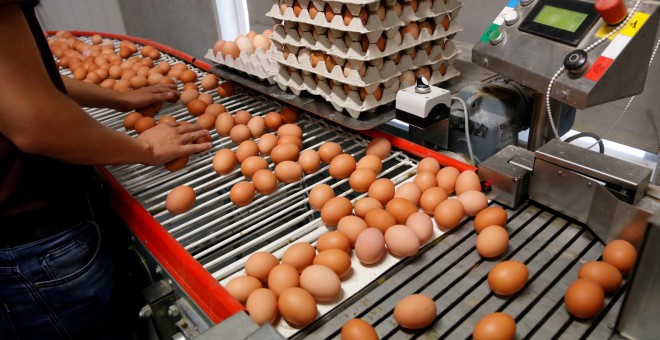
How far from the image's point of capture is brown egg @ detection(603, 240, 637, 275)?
1009 mm

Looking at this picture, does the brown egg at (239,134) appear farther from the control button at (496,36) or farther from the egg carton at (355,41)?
the control button at (496,36)

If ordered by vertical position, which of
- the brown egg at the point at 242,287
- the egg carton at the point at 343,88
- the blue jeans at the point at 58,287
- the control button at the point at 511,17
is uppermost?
the control button at the point at 511,17

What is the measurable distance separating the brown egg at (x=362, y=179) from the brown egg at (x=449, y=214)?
26 centimetres

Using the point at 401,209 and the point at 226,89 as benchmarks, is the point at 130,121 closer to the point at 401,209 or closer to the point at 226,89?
the point at 226,89

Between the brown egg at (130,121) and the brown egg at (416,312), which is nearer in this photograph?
the brown egg at (416,312)

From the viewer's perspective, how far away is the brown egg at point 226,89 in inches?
86.7

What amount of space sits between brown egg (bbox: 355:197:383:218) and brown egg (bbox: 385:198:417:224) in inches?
1.3

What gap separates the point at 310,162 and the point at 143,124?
76 cm

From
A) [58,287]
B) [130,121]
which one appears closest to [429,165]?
[58,287]

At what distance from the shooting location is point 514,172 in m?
1.24

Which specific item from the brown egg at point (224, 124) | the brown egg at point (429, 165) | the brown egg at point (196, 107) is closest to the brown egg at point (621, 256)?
the brown egg at point (429, 165)

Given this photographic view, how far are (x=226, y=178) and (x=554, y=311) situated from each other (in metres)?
1.08

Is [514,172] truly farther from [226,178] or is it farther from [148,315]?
[148,315]

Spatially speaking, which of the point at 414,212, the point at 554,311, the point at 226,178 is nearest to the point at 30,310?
the point at 226,178
